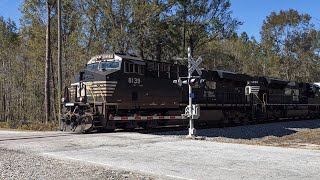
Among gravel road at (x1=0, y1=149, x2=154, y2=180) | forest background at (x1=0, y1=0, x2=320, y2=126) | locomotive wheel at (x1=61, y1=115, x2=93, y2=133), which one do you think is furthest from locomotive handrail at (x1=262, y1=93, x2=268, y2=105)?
gravel road at (x1=0, y1=149, x2=154, y2=180)

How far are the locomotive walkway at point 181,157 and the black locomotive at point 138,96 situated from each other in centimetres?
366

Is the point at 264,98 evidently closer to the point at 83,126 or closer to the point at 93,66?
the point at 93,66

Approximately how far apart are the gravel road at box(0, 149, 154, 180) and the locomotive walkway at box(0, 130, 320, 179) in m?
0.37

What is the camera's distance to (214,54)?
46.4 metres

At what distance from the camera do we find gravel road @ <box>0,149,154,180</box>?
7.54 metres

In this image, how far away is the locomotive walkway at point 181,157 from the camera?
307 inches

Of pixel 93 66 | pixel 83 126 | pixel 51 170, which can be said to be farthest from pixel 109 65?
pixel 51 170

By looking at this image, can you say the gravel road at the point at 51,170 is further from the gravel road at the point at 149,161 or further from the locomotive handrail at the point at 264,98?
the locomotive handrail at the point at 264,98

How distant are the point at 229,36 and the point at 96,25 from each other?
14729mm

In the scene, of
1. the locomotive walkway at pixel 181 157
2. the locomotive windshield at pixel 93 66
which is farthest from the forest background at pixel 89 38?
the locomotive walkway at pixel 181 157

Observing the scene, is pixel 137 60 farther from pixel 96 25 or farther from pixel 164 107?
pixel 96 25

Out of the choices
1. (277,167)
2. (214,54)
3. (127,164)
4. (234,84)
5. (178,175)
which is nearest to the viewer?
(178,175)

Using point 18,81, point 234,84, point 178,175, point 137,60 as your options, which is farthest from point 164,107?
point 18,81

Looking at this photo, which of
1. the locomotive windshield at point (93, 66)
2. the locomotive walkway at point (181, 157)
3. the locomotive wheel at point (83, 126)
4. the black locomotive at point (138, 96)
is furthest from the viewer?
the locomotive windshield at point (93, 66)
